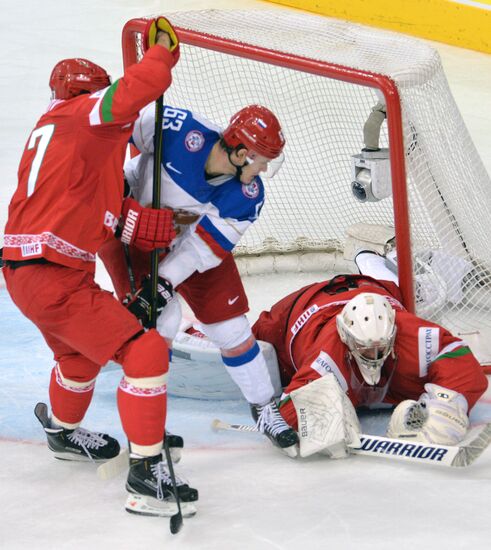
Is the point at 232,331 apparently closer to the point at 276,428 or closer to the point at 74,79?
the point at 276,428

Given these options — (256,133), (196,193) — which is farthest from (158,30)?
(196,193)

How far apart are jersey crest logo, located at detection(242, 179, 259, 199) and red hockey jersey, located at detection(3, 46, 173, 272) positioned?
441mm

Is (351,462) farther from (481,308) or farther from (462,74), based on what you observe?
(462,74)

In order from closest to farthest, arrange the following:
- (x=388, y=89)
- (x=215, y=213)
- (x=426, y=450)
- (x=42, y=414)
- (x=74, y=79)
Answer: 1. (x=74, y=79)
2. (x=426, y=450)
3. (x=215, y=213)
4. (x=42, y=414)
5. (x=388, y=89)

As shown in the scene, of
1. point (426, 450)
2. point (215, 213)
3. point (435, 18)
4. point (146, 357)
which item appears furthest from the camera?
point (435, 18)

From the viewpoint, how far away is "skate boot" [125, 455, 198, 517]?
3.23 meters

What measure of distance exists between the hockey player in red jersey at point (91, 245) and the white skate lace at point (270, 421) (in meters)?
0.47

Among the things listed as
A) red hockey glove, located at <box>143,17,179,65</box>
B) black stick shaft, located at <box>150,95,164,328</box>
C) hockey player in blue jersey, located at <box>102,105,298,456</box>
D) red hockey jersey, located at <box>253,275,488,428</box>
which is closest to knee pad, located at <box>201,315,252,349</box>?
hockey player in blue jersey, located at <box>102,105,298,456</box>

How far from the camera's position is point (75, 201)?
Result: 3197mm

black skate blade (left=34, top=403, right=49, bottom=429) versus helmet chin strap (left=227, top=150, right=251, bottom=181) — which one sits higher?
helmet chin strap (left=227, top=150, right=251, bottom=181)

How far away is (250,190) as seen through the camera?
3584 mm

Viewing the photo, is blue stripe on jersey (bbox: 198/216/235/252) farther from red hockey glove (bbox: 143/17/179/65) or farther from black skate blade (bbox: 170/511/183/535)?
black skate blade (bbox: 170/511/183/535)

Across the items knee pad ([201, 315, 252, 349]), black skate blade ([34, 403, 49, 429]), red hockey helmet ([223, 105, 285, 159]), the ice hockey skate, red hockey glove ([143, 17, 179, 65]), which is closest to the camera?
red hockey glove ([143, 17, 179, 65])

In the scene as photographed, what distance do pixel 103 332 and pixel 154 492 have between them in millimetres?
439
